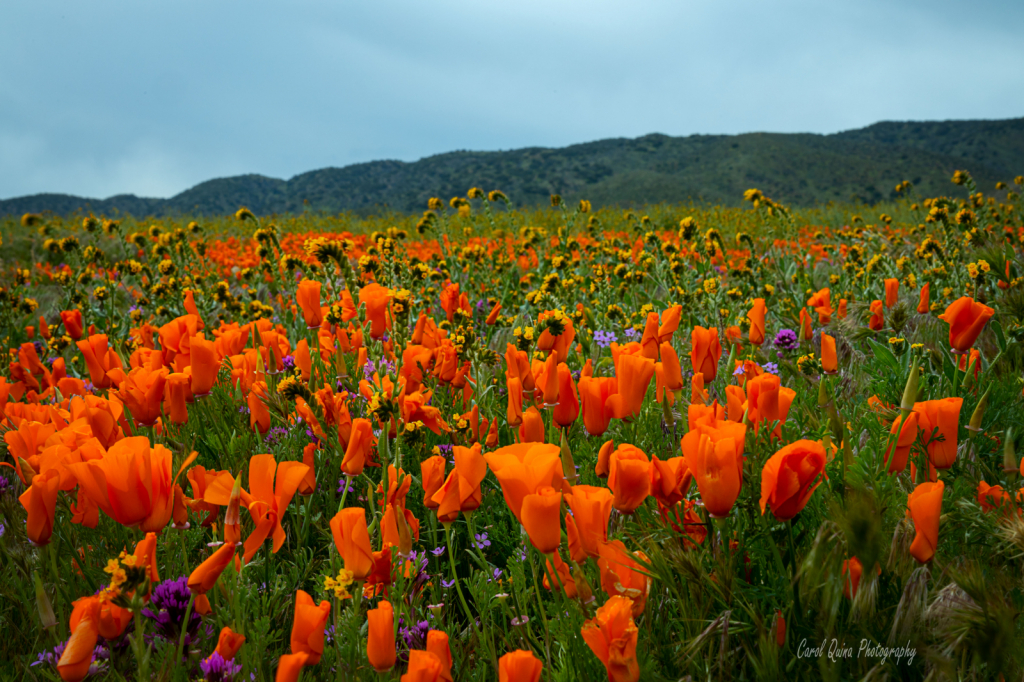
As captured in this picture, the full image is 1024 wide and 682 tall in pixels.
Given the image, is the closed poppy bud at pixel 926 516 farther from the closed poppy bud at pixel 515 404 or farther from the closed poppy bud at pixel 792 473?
the closed poppy bud at pixel 515 404

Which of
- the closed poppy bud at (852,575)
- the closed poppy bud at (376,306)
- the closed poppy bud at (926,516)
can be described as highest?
the closed poppy bud at (376,306)

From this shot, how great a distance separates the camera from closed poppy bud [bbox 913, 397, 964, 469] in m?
1.07

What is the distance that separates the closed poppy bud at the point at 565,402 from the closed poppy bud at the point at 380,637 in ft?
2.16

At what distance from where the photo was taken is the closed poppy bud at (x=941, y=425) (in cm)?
107

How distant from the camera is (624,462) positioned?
35.3 inches

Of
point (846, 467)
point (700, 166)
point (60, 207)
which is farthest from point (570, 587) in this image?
point (60, 207)

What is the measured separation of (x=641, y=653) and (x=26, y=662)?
4.01 feet

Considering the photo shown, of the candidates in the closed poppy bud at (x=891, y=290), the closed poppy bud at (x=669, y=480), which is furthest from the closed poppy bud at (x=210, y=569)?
the closed poppy bud at (x=891, y=290)

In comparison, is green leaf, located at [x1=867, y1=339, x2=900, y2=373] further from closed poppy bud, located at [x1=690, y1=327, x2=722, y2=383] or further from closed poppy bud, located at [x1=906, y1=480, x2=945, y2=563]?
closed poppy bud, located at [x1=906, y1=480, x2=945, y2=563]

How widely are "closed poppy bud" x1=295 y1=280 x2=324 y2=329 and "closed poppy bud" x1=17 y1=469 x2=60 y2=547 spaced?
3.88 ft

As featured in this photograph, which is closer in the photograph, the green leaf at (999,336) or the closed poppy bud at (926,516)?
the closed poppy bud at (926,516)

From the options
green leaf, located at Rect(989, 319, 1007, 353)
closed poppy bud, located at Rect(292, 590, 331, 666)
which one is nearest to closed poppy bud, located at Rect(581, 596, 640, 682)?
closed poppy bud, located at Rect(292, 590, 331, 666)

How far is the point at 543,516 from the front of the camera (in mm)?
846

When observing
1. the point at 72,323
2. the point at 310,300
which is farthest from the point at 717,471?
the point at 72,323
